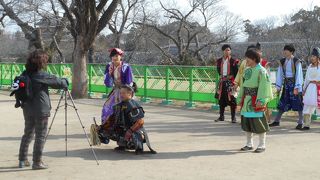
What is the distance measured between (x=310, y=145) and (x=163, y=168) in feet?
9.52

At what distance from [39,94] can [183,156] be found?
2.25 metres

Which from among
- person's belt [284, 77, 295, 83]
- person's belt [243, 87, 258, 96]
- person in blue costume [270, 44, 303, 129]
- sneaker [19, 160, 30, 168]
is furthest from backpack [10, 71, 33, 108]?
person's belt [284, 77, 295, 83]

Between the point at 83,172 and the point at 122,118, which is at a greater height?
the point at 122,118

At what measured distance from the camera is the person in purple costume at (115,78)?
7.67 m

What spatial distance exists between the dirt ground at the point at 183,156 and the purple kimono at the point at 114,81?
2.02 feet

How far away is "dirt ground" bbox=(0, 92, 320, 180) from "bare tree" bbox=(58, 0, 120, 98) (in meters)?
6.58

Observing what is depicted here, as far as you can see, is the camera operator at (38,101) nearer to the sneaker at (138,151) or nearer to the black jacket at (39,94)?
the black jacket at (39,94)

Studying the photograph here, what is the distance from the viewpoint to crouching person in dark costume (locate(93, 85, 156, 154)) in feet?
23.9

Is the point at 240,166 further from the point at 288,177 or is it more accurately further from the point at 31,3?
the point at 31,3

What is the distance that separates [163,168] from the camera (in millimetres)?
6367

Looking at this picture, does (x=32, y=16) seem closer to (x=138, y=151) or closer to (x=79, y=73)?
(x=79, y=73)

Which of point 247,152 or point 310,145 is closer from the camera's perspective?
point 247,152

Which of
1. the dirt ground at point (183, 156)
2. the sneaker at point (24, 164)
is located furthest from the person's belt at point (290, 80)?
the sneaker at point (24, 164)

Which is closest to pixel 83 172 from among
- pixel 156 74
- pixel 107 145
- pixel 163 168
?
pixel 163 168
